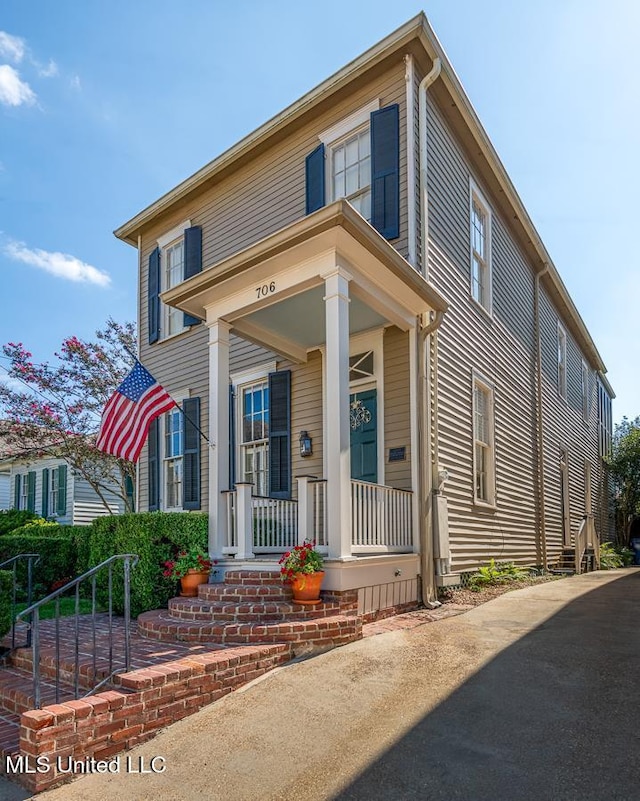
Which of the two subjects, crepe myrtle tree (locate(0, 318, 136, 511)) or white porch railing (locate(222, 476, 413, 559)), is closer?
white porch railing (locate(222, 476, 413, 559))

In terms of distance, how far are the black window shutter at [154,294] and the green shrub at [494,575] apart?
7016 mm

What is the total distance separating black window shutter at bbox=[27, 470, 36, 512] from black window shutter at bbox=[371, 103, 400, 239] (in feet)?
57.9

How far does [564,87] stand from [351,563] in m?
6.91

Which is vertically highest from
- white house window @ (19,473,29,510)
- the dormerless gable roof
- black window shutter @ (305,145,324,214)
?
the dormerless gable roof

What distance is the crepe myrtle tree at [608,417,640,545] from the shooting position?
67.7 feet

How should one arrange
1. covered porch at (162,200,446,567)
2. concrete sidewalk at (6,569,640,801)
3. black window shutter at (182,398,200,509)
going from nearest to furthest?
1. concrete sidewalk at (6,569,640,801)
2. covered porch at (162,200,446,567)
3. black window shutter at (182,398,200,509)

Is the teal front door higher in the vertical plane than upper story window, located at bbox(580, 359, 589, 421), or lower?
lower

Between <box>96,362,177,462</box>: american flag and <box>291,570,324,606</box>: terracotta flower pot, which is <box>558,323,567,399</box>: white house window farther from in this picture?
<box>291,570,324,606</box>: terracotta flower pot

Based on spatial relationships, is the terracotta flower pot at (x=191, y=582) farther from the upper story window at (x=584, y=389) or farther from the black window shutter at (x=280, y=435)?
the upper story window at (x=584, y=389)

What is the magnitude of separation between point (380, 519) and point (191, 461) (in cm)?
470

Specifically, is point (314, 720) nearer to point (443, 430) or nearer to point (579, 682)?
point (579, 682)

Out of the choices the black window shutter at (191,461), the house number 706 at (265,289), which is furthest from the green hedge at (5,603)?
the black window shutter at (191,461)

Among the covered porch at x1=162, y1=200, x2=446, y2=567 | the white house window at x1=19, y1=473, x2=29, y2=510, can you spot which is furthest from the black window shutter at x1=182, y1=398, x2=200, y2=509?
the white house window at x1=19, y1=473, x2=29, y2=510

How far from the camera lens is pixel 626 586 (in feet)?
29.7
